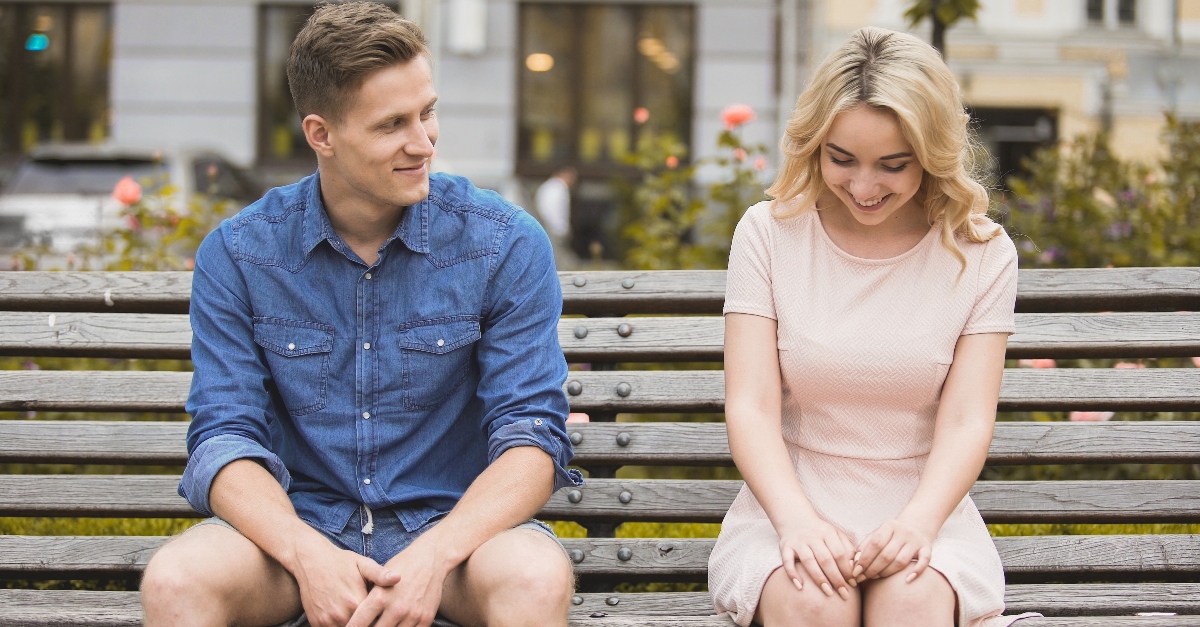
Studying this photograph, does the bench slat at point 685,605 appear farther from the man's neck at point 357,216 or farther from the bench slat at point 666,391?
the man's neck at point 357,216

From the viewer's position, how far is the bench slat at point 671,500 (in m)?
3.04

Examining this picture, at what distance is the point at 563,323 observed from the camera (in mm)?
3227

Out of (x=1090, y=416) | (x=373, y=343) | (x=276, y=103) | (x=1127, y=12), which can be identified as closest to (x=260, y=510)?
(x=373, y=343)

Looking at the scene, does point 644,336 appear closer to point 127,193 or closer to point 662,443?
point 662,443

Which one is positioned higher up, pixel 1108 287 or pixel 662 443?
pixel 1108 287

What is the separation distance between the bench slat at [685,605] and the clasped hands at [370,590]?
1.03ft

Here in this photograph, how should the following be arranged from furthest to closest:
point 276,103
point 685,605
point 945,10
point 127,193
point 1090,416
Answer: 1. point 276,103
2. point 945,10
3. point 127,193
4. point 1090,416
5. point 685,605

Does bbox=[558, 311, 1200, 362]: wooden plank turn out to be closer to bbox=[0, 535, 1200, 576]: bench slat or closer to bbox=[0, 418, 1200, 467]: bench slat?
bbox=[0, 418, 1200, 467]: bench slat

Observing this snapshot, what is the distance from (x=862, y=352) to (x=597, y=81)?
1438 centimetres

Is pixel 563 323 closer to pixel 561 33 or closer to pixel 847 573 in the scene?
pixel 847 573

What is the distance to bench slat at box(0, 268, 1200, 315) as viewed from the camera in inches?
124

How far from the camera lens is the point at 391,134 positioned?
2.60m

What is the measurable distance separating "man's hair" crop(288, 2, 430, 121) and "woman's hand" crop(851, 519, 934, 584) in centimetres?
138

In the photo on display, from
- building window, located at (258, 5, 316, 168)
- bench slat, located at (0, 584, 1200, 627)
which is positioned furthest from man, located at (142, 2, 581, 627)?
building window, located at (258, 5, 316, 168)
